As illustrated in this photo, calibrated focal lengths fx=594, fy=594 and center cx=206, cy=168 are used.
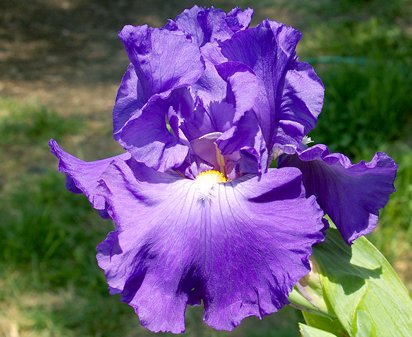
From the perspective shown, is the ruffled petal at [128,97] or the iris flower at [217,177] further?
the ruffled petal at [128,97]

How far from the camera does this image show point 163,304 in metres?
0.69

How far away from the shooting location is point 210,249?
2.26ft

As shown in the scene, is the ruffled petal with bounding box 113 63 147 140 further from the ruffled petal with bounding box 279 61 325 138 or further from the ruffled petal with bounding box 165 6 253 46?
the ruffled petal with bounding box 279 61 325 138

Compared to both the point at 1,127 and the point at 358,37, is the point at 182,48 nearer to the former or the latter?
the point at 1,127

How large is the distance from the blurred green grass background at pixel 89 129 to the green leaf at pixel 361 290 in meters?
0.82

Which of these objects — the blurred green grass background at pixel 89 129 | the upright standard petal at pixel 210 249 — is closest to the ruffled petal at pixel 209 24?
the upright standard petal at pixel 210 249

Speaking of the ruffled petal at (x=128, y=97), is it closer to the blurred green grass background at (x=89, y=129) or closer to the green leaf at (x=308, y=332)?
the green leaf at (x=308, y=332)

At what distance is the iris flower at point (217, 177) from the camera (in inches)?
26.8

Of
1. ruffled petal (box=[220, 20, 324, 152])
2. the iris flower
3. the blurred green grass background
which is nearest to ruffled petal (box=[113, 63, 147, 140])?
the iris flower

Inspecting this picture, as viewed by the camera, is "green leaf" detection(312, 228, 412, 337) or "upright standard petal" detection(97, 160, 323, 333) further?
"green leaf" detection(312, 228, 412, 337)

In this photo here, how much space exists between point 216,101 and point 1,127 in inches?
108

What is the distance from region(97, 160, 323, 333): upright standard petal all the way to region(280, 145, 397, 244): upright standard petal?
0.22ft

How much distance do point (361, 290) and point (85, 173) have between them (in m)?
0.40

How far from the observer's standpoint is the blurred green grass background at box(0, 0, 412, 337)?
217 centimetres
